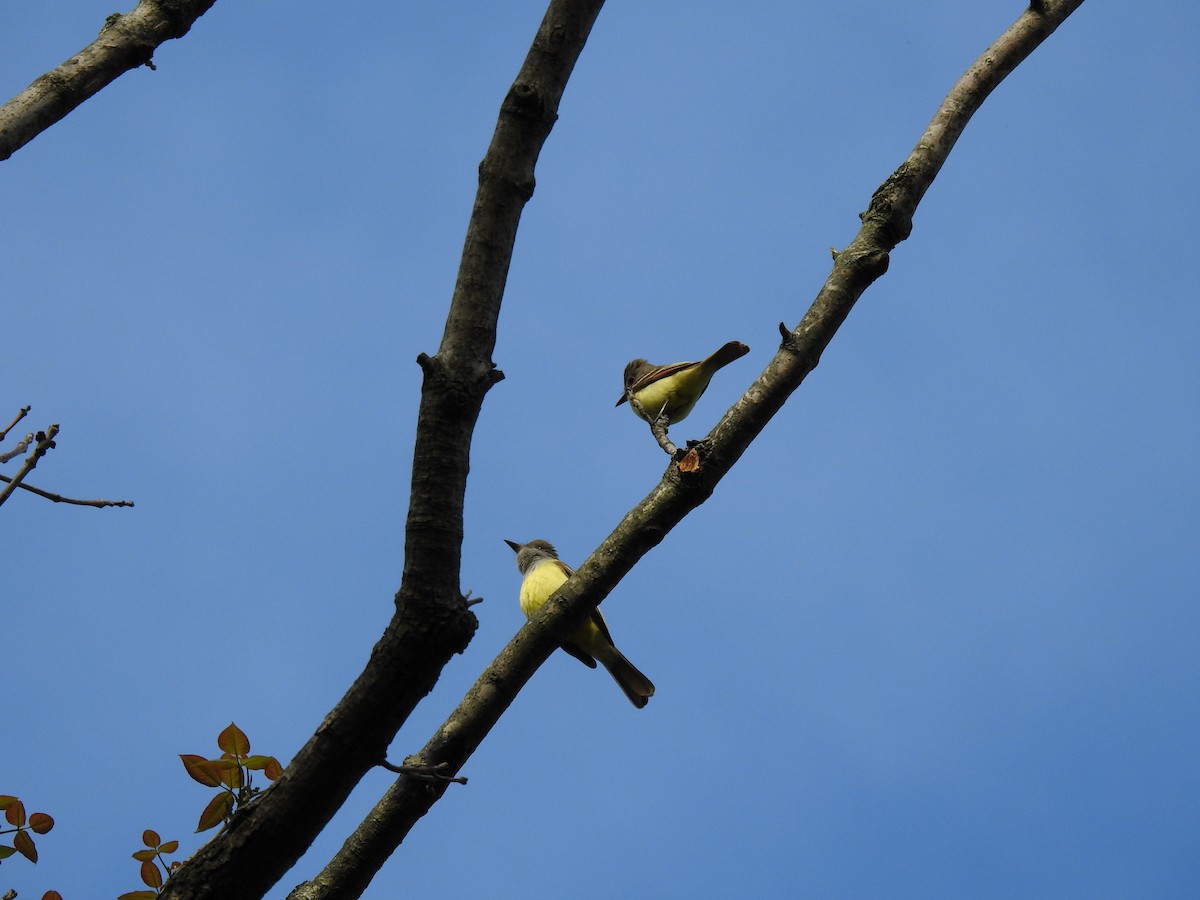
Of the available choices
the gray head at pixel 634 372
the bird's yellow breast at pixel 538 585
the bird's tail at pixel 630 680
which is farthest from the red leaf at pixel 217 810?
the gray head at pixel 634 372

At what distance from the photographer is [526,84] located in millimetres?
3025

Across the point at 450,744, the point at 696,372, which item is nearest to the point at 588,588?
the point at 450,744

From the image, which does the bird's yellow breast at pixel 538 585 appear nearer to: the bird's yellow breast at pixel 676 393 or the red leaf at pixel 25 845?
the bird's yellow breast at pixel 676 393

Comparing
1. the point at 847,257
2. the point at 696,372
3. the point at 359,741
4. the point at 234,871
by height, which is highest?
the point at 696,372

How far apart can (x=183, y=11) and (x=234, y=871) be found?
312cm

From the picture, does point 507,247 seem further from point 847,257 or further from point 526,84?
point 847,257

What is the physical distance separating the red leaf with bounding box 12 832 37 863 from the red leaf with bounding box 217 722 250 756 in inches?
38.1

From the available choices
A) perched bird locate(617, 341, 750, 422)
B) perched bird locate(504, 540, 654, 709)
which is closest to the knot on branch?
perched bird locate(504, 540, 654, 709)

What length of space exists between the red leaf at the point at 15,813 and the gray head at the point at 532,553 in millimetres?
6856

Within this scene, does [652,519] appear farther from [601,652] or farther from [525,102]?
[601,652]

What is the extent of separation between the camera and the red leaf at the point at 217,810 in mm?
3346

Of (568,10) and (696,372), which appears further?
(696,372)

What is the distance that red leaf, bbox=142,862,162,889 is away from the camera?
370 centimetres

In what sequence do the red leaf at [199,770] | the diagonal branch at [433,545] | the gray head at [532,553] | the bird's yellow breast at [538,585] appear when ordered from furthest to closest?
the gray head at [532,553], the bird's yellow breast at [538,585], the red leaf at [199,770], the diagonal branch at [433,545]
